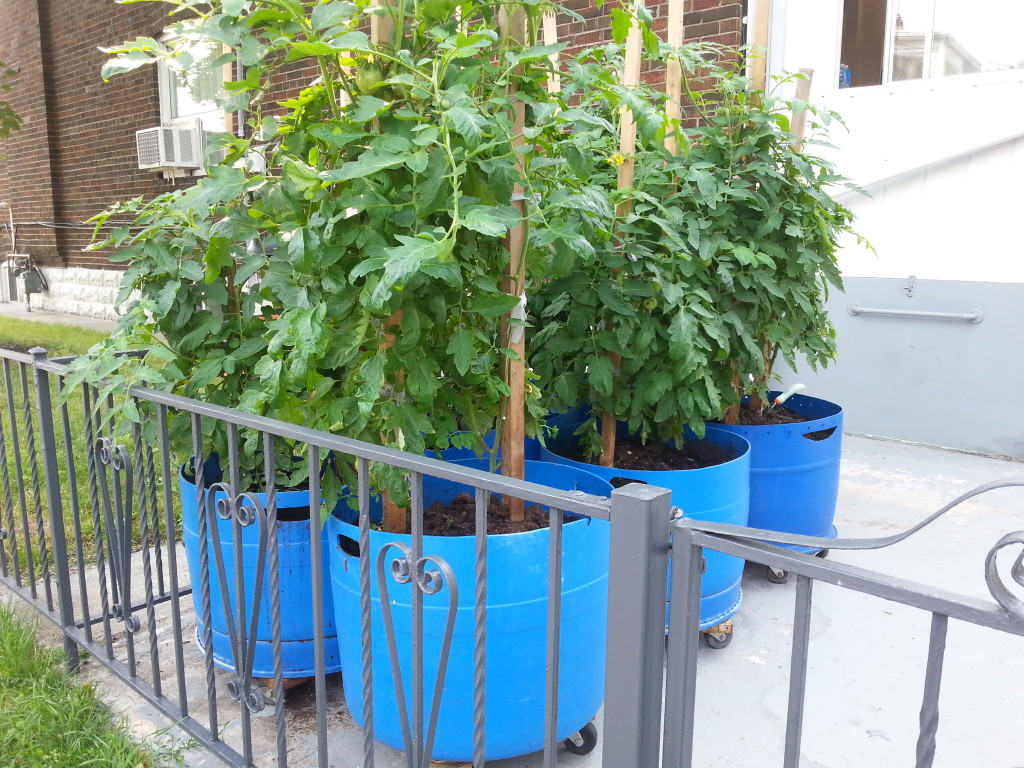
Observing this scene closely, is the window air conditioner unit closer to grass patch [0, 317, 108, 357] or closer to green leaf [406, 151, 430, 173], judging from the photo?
grass patch [0, 317, 108, 357]

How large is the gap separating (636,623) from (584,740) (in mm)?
1095

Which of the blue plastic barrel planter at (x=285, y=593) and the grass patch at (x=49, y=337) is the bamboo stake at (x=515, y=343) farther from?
the grass patch at (x=49, y=337)

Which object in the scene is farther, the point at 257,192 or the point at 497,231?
the point at 257,192

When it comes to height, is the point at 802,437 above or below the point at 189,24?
below

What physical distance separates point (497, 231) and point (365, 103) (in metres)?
0.41

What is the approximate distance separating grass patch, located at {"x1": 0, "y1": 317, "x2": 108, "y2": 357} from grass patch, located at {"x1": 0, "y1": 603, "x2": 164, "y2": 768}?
17.1 ft

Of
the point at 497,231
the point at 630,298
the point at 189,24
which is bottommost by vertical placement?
the point at 630,298

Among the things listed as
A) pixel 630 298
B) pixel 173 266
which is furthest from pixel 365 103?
pixel 630 298

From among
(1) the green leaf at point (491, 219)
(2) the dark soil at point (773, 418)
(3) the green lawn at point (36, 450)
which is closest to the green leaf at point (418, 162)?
(1) the green leaf at point (491, 219)

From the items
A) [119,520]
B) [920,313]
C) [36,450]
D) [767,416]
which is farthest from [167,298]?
[920,313]

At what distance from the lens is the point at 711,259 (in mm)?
2643

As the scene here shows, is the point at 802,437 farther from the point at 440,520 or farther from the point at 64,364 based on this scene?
the point at 64,364

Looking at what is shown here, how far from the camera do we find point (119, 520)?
2.25 m

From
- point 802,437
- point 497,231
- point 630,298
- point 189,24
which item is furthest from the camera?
point 802,437
